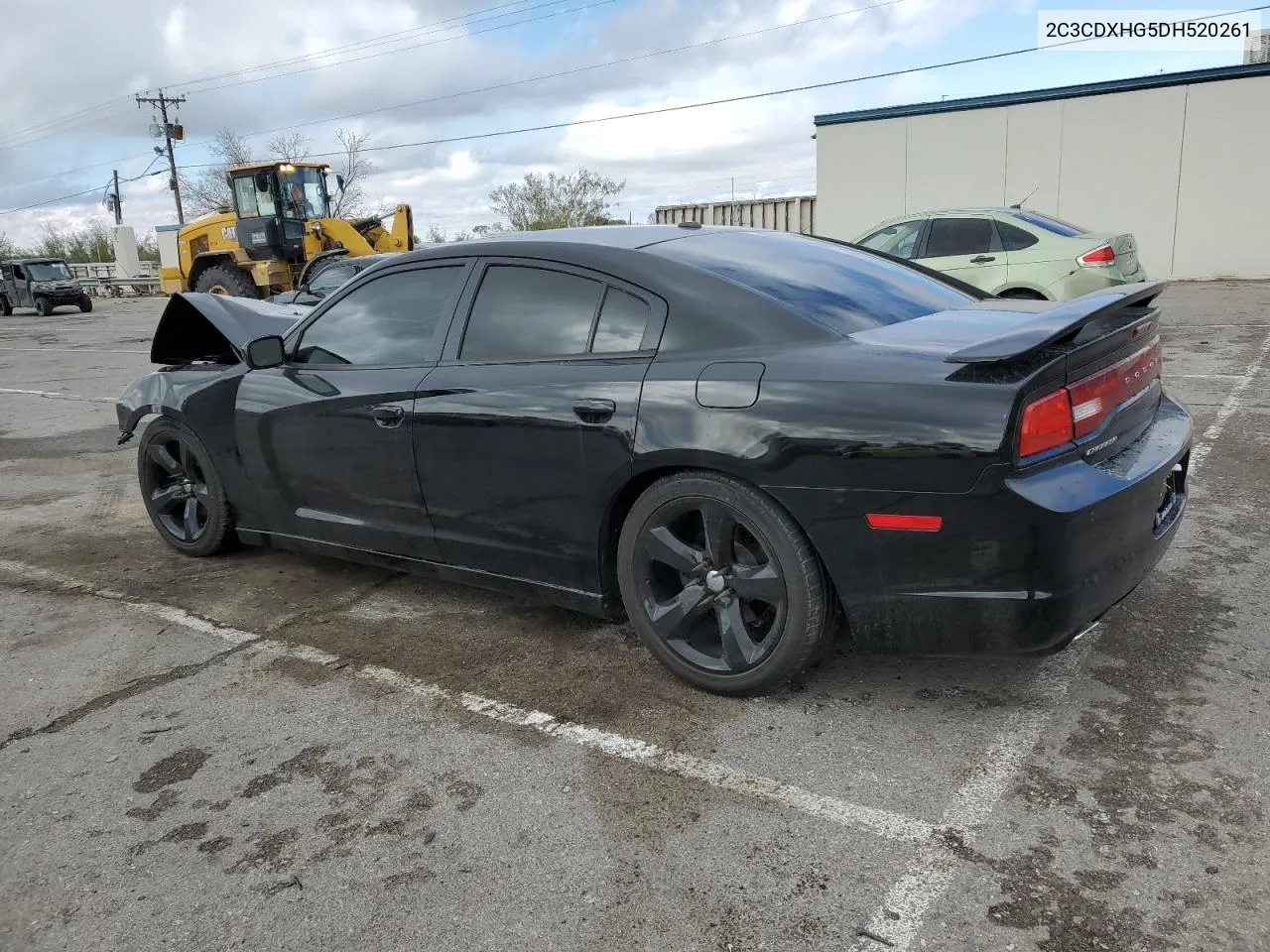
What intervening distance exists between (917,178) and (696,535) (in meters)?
22.0

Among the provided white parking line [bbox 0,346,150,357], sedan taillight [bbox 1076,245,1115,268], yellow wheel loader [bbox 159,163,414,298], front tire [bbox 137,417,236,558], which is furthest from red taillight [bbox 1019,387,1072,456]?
yellow wheel loader [bbox 159,163,414,298]

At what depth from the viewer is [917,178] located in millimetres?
22781

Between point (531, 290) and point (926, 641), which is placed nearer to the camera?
point (926, 641)

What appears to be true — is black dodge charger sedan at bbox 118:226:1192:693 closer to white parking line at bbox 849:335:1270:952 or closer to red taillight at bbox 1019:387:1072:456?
red taillight at bbox 1019:387:1072:456

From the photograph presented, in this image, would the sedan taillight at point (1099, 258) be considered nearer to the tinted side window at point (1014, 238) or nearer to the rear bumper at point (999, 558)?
the tinted side window at point (1014, 238)

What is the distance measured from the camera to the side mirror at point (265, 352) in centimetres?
414

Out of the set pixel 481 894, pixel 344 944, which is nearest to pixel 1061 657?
pixel 481 894

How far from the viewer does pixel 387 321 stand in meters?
3.92

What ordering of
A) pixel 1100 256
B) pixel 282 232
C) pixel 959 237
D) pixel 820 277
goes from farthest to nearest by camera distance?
pixel 282 232 → pixel 959 237 → pixel 1100 256 → pixel 820 277

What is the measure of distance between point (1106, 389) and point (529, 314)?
1891 mm

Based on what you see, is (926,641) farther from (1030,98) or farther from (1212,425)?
(1030,98)

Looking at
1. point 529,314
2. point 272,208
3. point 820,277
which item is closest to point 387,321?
point 529,314

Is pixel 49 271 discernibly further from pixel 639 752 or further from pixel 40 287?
pixel 639 752

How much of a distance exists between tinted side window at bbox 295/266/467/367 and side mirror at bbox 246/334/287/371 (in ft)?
0.27
